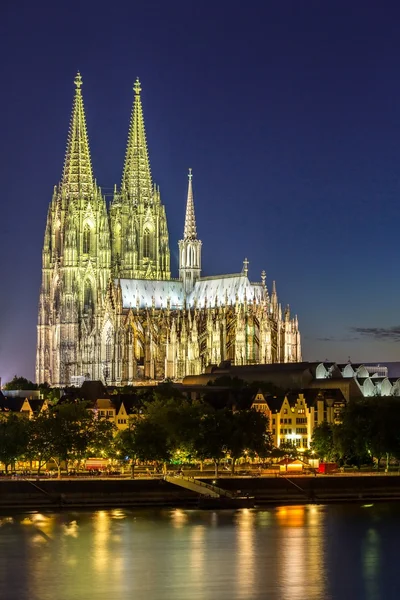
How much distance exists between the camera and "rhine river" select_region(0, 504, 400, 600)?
74000 millimetres

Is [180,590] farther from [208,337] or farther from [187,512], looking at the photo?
[208,337]

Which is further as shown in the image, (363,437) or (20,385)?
(20,385)

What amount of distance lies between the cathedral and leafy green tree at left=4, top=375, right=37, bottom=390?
210cm

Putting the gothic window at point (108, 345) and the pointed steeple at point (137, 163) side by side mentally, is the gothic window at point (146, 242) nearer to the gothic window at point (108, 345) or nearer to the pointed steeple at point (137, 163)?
the pointed steeple at point (137, 163)

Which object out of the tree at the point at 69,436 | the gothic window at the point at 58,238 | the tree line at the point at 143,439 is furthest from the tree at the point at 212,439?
the gothic window at the point at 58,238

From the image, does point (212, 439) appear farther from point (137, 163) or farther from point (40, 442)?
point (137, 163)

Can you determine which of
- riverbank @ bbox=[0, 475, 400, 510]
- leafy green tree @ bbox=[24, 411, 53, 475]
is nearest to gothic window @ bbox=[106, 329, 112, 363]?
leafy green tree @ bbox=[24, 411, 53, 475]

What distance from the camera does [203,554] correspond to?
81938mm

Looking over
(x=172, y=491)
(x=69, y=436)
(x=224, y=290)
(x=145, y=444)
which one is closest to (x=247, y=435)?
(x=145, y=444)

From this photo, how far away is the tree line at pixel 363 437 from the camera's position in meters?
113

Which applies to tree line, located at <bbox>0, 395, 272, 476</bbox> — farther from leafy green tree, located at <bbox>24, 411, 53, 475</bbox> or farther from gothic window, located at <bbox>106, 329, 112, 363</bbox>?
gothic window, located at <bbox>106, 329, 112, 363</bbox>

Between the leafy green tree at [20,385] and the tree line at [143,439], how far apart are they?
48848 millimetres

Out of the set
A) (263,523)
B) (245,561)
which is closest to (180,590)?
(245,561)

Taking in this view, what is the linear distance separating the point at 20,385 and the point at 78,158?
22577mm
